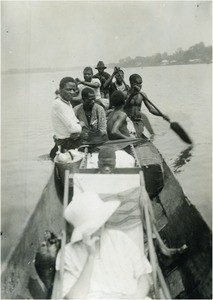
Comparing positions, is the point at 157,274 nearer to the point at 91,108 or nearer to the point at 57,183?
the point at 57,183

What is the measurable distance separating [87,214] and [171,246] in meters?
1.59

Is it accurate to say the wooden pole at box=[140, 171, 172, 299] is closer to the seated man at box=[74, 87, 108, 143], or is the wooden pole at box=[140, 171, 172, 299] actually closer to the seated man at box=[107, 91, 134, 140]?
the seated man at box=[107, 91, 134, 140]

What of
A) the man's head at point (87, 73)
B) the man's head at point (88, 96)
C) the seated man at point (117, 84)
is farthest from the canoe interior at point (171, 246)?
the seated man at point (117, 84)

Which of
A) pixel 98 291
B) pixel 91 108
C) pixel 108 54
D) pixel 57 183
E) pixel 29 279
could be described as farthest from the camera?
pixel 108 54

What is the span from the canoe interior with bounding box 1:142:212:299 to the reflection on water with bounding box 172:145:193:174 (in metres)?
5.96

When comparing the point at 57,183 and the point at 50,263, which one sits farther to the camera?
the point at 57,183

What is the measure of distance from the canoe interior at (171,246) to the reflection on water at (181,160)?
19.5ft

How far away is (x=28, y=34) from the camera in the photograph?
4.68m

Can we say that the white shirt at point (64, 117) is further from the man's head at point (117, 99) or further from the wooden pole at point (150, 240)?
the wooden pole at point (150, 240)

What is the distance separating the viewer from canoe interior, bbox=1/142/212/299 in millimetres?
2977

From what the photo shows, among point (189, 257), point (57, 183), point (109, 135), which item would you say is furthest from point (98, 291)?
point (109, 135)

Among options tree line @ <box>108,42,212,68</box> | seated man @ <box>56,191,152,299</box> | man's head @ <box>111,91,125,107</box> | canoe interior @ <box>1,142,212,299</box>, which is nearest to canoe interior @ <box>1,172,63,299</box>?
canoe interior @ <box>1,142,212,299</box>

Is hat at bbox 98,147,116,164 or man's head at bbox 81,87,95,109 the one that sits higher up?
man's head at bbox 81,87,95,109

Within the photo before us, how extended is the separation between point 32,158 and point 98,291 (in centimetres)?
877
